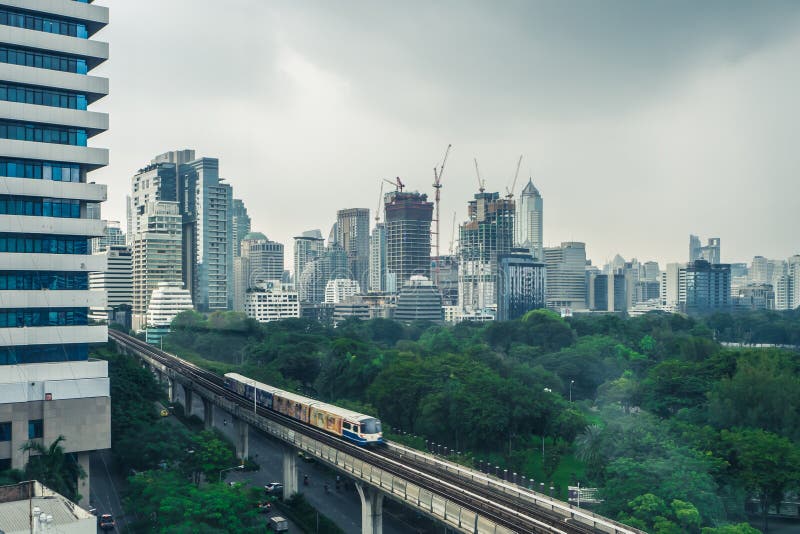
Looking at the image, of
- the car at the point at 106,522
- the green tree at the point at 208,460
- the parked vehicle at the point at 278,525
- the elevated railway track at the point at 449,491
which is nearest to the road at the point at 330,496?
the green tree at the point at 208,460

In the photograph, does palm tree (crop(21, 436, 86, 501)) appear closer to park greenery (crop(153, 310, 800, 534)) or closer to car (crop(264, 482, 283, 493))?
park greenery (crop(153, 310, 800, 534))

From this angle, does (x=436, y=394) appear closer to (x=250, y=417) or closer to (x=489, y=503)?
(x=250, y=417)

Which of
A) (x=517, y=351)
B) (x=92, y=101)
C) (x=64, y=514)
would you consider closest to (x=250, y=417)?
(x=92, y=101)

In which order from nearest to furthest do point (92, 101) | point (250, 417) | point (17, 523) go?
1. point (17, 523)
2. point (92, 101)
3. point (250, 417)

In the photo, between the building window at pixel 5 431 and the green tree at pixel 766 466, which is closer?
the green tree at pixel 766 466

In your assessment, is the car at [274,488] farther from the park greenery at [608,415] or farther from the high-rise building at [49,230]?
the high-rise building at [49,230]

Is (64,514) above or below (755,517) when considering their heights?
above

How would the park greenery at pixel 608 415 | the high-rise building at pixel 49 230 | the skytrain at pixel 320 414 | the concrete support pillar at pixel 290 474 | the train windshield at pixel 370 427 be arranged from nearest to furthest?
1. the park greenery at pixel 608 415
2. the high-rise building at pixel 49 230
3. the train windshield at pixel 370 427
4. the skytrain at pixel 320 414
5. the concrete support pillar at pixel 290 474
